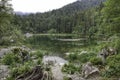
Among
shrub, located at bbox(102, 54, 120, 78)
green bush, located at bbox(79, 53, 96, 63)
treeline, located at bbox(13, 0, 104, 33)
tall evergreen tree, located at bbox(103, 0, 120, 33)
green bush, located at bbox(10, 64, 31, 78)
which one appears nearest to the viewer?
green bush, located at bbox(10, 64, 31, 78)

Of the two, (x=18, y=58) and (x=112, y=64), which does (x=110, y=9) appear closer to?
(x=112, y=64)

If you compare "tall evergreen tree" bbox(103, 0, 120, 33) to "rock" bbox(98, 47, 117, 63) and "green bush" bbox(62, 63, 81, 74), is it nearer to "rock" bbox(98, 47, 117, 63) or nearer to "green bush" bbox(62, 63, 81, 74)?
"rock" bbox(98, 47, 117, 63)

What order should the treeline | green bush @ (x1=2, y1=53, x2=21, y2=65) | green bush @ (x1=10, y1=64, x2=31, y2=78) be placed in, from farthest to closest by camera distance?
the treeline → green bush @ (x1=2, y1=53, x2=21, y2=65) → green bush @ (x1=10, y1=64, x2=31, y2=78)

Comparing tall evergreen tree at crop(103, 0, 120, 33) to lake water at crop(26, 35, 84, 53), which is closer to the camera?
tall evergreen tree at crop(103, 0, 120, 33)

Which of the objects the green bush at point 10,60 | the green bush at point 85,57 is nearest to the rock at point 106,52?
the green bush at point 85,57

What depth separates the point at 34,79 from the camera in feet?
63.8

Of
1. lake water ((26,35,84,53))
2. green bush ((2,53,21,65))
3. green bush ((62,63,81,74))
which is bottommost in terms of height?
lake water ((26,35,84,53))

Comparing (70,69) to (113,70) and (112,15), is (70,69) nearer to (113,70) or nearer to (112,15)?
(113,70)

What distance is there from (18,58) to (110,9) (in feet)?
52.3

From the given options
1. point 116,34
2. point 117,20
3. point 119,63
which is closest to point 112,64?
point 119,63

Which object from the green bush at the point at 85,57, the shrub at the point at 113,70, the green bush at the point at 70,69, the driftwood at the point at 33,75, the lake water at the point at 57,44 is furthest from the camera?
the lake water at the point at 57,44

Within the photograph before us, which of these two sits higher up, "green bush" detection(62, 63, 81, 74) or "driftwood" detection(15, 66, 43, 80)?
"driftwood" detection(15, 66, 43, 80)

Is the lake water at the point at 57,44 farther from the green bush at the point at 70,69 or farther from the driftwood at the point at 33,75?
the driftwood at the point at 33,75

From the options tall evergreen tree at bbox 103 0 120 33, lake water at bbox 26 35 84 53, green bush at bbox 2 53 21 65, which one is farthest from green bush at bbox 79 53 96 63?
lake water at bbox 26 35 84 53
